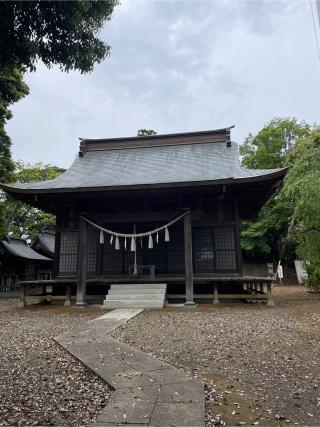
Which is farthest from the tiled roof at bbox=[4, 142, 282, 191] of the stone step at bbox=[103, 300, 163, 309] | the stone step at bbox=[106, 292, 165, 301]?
the stone step at bbox=[103, 300, 163, 309]

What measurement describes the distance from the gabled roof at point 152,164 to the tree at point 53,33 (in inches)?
247

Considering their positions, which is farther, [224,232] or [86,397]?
[224,232]

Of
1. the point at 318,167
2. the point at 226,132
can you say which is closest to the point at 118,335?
the point at 318,167

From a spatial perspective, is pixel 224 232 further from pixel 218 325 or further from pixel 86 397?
pixel 86 397

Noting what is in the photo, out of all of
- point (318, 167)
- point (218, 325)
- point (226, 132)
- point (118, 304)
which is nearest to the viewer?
point (218, 325)

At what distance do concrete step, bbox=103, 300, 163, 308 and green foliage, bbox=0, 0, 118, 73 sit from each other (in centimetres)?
782

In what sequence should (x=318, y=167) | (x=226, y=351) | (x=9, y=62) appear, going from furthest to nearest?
(x=318, y=167)
(x=226, y=351)
(x=9, y=62)

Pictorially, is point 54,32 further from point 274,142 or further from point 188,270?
point 274,142

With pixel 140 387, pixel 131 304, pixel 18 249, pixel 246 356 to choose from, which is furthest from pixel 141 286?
pixel 18 249

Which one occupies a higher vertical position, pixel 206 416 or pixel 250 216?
pixel 250 216

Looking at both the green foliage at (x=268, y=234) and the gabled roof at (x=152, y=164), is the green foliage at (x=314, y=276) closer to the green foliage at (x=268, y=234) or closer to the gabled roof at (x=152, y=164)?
the gabled roof at (x=152, y=164)

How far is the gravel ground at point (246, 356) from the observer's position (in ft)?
10.2

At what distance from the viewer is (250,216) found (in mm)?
16141

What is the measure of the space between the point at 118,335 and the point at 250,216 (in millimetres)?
11171
